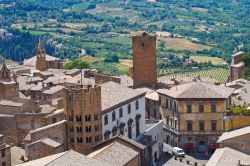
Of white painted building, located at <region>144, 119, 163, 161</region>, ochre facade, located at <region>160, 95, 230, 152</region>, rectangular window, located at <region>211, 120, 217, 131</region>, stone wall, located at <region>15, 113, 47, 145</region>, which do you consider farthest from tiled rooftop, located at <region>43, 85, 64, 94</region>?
rectangular window, located at <region>211, 120, 217, 131</region>

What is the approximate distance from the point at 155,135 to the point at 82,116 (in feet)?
48.6

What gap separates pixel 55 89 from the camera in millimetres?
94062

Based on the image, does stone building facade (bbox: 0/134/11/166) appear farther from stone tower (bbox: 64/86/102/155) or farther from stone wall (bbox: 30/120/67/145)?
stone tower (bbox: 64/86/102/155)

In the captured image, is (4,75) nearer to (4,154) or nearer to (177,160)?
(4,154)

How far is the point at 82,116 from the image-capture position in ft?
220

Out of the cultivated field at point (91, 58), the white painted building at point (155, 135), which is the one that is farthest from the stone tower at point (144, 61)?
the cultivated field at point (91, 58)

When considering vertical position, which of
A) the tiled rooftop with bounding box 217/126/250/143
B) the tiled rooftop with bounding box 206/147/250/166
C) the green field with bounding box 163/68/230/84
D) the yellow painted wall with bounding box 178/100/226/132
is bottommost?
the green field with bounding box 163/68/230/84

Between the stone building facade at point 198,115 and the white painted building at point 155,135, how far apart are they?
320cm

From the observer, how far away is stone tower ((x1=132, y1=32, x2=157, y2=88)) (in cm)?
9925

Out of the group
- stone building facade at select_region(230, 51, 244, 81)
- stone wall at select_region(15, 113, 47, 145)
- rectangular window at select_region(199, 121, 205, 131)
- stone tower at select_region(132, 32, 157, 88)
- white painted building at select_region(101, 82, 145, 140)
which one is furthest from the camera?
stone building facade at select_region(230, 51, 244, 81)

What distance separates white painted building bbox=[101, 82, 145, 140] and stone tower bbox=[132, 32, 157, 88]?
20033 millimetres

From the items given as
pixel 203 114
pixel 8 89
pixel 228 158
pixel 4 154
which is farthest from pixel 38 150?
pixel 203 114

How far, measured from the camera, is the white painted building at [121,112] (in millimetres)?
70625

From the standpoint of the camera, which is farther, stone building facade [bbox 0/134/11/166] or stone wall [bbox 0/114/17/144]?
stone wall [bbox 0/114/17/144]
